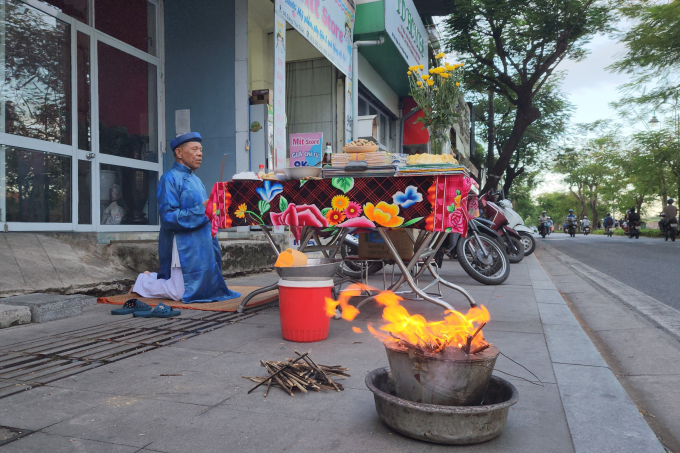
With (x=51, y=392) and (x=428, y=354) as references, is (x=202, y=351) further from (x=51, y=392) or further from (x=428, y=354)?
(x=428, y=354)

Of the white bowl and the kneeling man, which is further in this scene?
the kneeling man

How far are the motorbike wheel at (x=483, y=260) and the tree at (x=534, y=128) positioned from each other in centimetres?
1898

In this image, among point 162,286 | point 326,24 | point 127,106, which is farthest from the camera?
point 326,24

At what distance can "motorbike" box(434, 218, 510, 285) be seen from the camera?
235 inches

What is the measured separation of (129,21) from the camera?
682 centimetres

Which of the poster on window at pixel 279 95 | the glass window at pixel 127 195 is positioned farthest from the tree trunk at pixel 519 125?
the glass window at pixel 127 195

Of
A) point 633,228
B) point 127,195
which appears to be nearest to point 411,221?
point 127,195

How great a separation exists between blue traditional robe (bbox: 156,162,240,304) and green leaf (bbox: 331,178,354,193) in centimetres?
170

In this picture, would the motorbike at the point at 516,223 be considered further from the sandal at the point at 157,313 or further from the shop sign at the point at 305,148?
the sandal at the point at 157,313

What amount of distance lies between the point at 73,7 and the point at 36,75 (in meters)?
1.11

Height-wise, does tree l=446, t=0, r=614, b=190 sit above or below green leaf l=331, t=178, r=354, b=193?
above

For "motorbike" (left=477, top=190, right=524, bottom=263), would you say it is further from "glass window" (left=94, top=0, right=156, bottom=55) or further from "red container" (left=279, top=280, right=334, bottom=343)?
"glass window" (left=94, top=0, right=156, bottom=55)

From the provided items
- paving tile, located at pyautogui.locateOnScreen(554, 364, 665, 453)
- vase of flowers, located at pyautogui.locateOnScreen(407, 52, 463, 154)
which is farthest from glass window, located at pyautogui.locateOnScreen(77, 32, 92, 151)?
paving tile, located at pyautogui.locateOnScreen(554, 364, 665, 453)

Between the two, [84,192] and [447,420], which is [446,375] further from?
[84,192]
